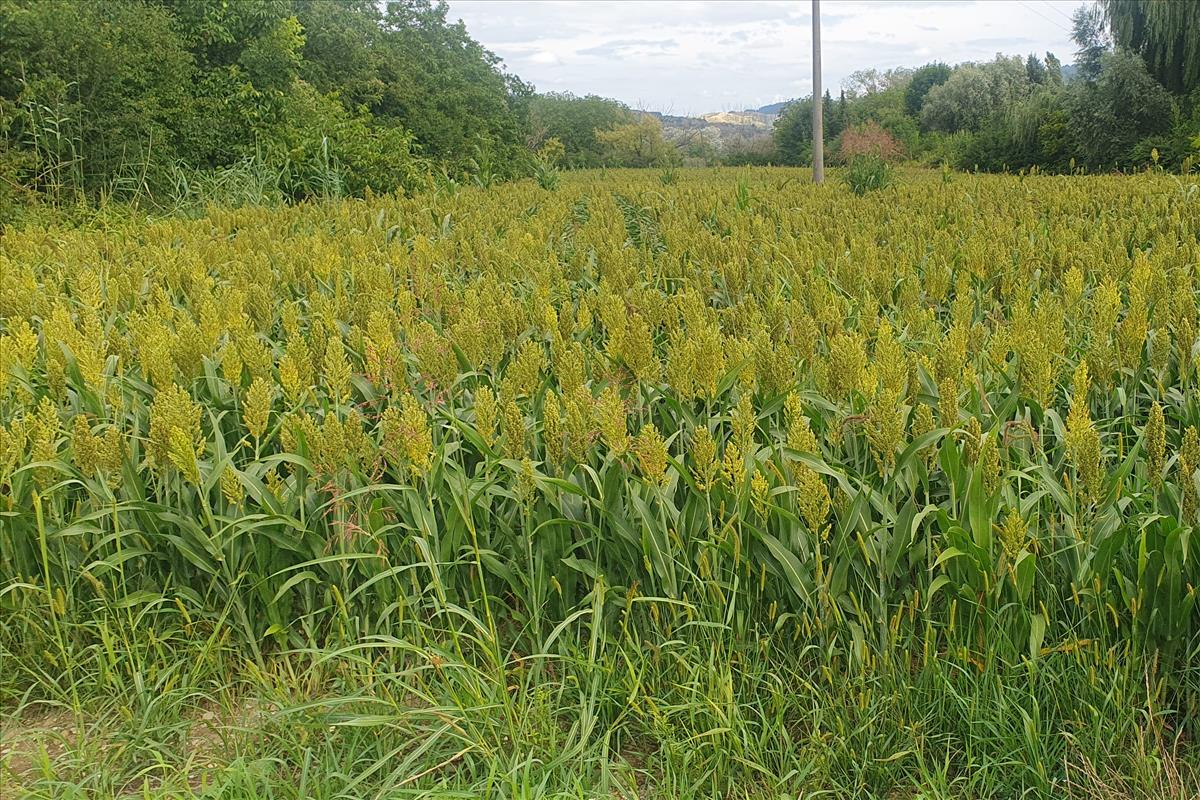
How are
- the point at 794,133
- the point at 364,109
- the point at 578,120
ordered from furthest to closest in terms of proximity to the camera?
the point at 578,120 < the point at 794,133 < the point at 364,109

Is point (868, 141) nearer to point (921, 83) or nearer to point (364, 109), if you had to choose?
point (921, 83)

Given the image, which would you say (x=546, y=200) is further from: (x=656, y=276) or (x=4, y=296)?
(x=4, y=296)

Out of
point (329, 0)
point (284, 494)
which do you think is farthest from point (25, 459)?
point (329, 0)

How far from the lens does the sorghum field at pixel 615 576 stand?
178 centimetres

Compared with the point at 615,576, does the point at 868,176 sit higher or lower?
higher

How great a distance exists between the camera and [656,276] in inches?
189

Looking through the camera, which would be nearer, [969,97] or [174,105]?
[174,105]

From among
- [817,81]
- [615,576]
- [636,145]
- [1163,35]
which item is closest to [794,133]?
[636,145]

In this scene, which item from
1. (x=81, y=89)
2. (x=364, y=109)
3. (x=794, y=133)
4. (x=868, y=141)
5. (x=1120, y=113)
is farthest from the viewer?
(x=794, y=133)

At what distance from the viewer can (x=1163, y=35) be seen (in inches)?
865

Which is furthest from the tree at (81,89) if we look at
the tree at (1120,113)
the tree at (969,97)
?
the tree at (969,97)

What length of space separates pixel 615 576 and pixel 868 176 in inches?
354

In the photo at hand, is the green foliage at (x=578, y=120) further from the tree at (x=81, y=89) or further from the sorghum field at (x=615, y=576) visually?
the sorghum field at (x=615, y=576)

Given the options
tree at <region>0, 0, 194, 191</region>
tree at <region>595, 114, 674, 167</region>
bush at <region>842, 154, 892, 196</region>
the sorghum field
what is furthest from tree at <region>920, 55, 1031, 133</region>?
the sorghum field
